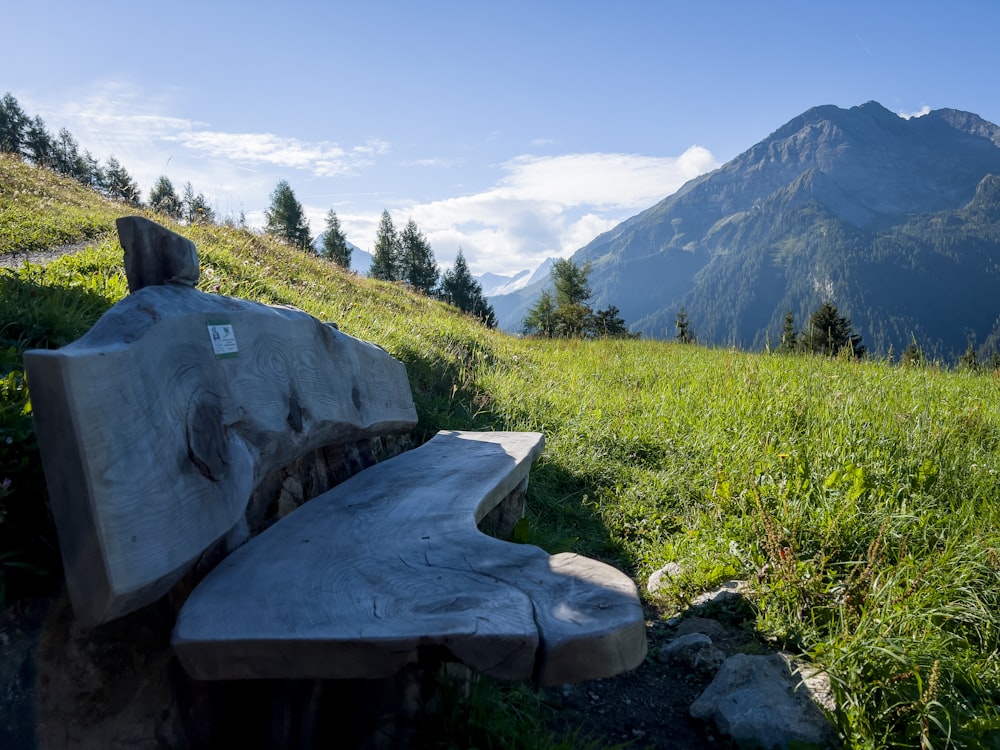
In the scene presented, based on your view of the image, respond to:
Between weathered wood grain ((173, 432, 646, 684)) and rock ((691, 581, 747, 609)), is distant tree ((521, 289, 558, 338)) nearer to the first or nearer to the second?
rock ((691, 581, 747, 609))

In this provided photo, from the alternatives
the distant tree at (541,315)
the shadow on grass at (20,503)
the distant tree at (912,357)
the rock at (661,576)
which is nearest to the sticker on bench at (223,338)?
the shadow on grass at (20,503)

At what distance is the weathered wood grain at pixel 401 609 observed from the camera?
4.14 ft

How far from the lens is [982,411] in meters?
4.54

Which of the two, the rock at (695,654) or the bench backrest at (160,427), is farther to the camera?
the rock at (695,654)

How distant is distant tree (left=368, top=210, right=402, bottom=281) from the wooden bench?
1929 inches

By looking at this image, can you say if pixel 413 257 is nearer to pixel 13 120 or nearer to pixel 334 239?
pixel 334 239

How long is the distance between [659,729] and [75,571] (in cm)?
203

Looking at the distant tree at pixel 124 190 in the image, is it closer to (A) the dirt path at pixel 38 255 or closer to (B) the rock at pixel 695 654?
(A) the dirt path at pixel 38 255

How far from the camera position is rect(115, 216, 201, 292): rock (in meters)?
1.88

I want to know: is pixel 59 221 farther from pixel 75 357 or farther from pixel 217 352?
pixel 75 357

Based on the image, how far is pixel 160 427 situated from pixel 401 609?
2.35 feet

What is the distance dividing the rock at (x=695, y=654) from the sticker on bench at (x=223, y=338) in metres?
2.19

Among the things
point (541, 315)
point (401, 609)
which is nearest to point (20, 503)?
point (401, 609)

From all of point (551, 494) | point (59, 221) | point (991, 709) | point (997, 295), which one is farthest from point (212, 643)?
point (997, 295)
